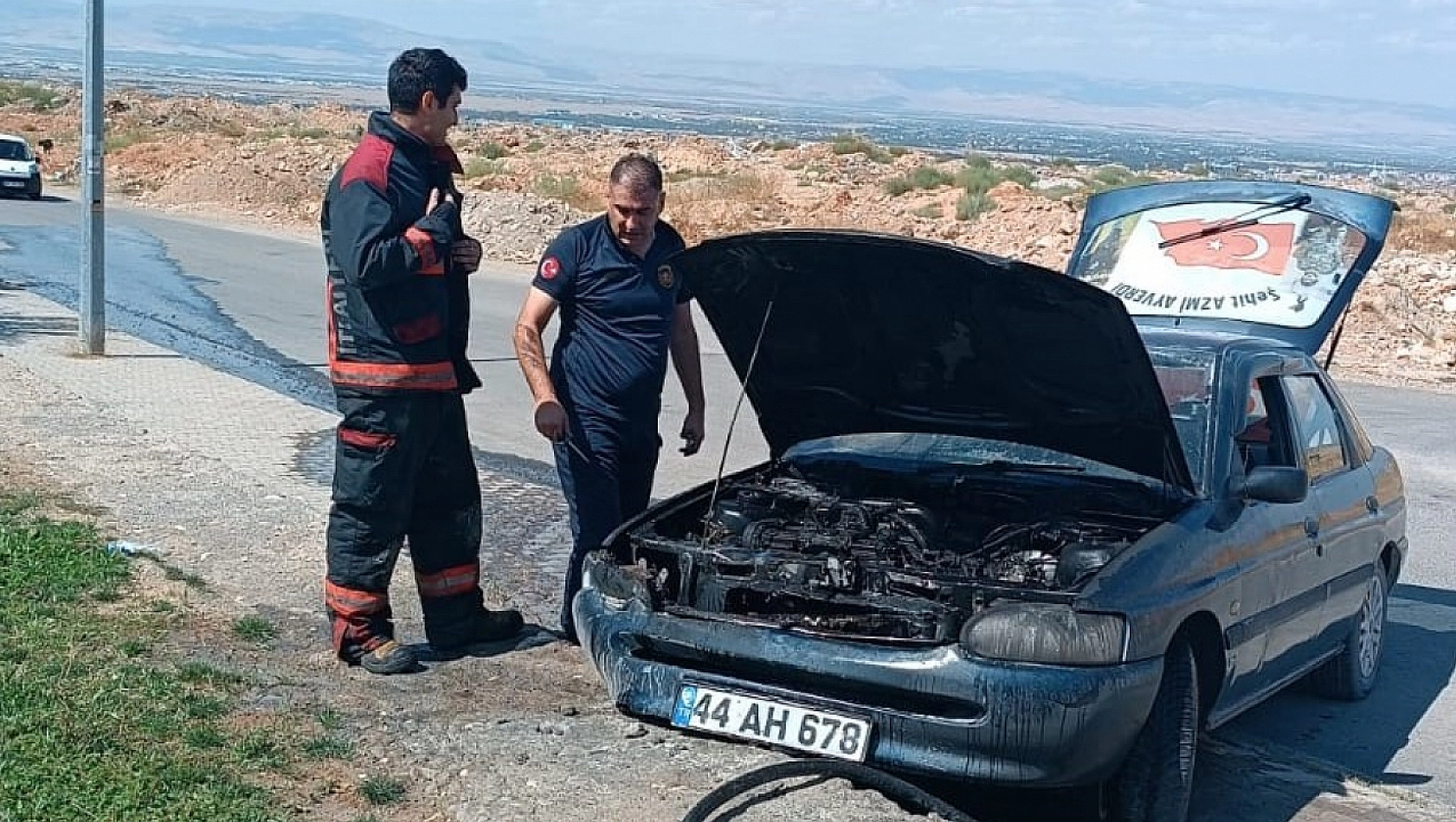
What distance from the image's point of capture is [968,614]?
482cm

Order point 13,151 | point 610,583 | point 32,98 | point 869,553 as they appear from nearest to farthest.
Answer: point 869,553 < point 610,583 < point 13,151 < point 32,98

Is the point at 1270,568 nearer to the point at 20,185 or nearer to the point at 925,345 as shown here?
the point at 925,345

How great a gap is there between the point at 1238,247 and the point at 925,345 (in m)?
3.11

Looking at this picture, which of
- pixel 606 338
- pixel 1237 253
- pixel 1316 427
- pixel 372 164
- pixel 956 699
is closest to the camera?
pixel 956 699

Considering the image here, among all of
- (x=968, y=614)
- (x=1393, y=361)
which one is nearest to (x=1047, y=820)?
(x=968, y=614)

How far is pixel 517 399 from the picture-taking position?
540 inches

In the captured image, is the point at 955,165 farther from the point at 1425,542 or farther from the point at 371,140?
the point at 371,140

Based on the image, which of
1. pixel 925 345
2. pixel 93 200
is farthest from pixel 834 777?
pixel 93 200

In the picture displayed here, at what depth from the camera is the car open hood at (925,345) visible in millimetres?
5285

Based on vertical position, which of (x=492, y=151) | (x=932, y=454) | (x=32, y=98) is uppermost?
(x=932, y=454)

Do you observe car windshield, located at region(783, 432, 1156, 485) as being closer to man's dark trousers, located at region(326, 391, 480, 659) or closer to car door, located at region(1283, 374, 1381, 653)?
car door, located at region(1283, 374, 1381, 653)

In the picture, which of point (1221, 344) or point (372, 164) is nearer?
point (372, 164)

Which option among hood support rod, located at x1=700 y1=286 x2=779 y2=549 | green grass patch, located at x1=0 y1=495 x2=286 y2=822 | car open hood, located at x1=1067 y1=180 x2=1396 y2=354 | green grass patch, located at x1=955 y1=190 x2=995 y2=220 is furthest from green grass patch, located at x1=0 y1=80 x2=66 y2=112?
hood support rod, located at x1=700 y1=286 x2=779 y2=549

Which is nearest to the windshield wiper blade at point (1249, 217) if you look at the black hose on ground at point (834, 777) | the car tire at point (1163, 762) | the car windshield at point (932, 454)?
the car windshield at point (932, 454)
